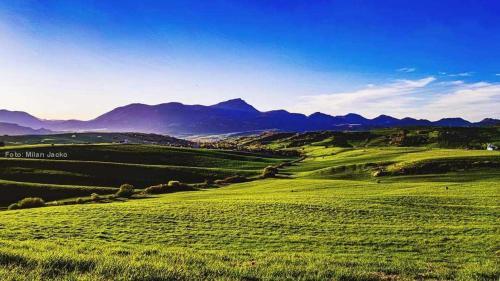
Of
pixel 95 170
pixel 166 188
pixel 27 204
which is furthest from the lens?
pixel 95 170

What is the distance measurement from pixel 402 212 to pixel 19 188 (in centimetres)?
7087

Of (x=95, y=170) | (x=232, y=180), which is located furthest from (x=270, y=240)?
(x=95, y=170)

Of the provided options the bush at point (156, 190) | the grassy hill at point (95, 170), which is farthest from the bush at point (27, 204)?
the bush at point (156, 190)

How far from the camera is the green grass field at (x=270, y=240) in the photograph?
583 inches

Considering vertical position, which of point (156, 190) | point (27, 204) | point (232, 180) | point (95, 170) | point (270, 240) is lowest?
point (232, 180)

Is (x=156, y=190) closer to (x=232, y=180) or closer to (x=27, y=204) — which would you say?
(x=232, y=180)

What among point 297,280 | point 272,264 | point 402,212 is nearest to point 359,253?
point 272,264

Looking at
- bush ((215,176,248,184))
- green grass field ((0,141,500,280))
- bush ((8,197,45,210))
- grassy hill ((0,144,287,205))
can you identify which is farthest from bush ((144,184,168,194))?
green grass field ((0,141,500,280))

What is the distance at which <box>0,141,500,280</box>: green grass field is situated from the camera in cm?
1482

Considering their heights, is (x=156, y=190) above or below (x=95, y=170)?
below

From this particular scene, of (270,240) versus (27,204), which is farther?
(27,204)

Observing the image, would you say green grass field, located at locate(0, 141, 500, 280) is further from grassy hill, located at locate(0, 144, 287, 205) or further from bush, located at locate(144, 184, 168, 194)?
grassy hill, located at locate(0, 144, 287, 205)

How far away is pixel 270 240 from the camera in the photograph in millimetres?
31453

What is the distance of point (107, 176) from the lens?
101 meters
